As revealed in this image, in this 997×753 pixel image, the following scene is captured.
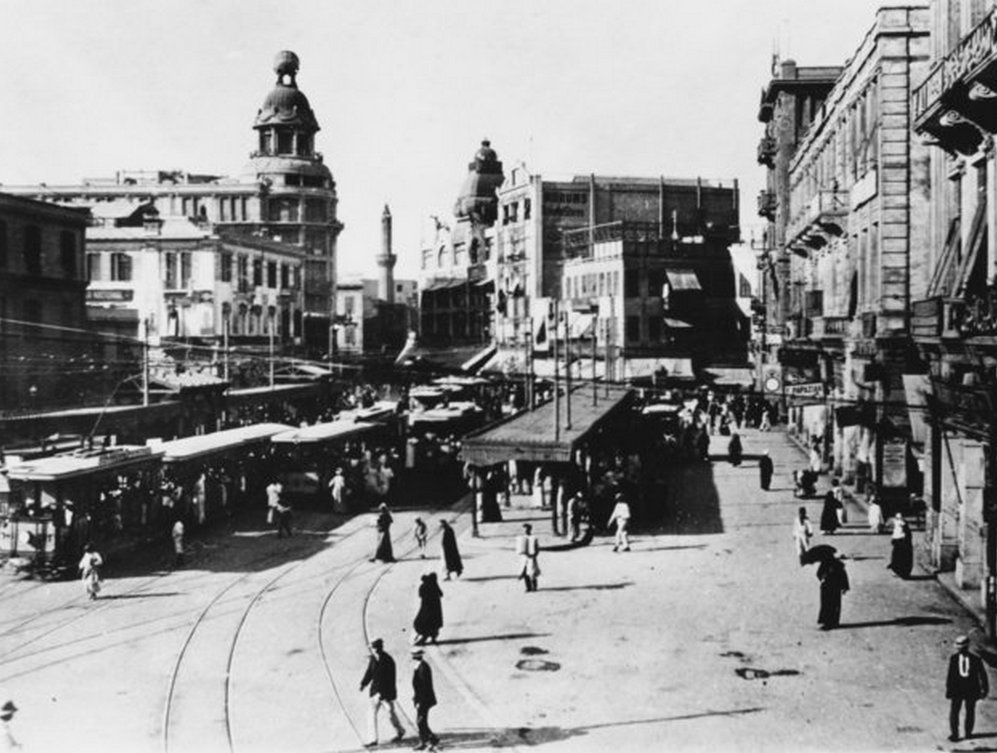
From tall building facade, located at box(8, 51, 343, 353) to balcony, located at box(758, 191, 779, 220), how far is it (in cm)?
4147

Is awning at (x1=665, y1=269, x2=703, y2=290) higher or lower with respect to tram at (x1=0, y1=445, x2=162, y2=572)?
higher

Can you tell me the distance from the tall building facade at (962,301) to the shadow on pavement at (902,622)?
90 cm

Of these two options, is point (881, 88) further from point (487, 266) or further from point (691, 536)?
point (487, 266)

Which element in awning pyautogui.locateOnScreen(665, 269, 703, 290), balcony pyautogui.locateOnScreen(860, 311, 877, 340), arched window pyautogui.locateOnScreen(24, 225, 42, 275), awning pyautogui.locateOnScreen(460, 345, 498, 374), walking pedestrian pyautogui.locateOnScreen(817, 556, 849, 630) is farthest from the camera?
awning pyautogui.locateOnScreen(460, 345, 498, 374)

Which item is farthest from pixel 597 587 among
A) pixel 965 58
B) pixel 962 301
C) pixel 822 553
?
pixel 965 58

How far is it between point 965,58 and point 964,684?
10.4 metres

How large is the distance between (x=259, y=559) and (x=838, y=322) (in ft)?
65.6

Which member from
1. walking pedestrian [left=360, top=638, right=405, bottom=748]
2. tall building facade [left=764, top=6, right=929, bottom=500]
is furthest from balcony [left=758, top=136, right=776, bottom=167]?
walking pedestrian [left=360, top=638, right=405, bottom=748]

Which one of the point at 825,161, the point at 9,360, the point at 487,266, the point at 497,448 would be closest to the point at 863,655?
the point at 497,448

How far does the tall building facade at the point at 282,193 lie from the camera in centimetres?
9219

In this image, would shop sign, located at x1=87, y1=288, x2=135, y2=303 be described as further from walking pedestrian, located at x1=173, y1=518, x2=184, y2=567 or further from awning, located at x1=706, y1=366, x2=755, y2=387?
walking pedestrian, located at x1=173, y1=518, x2=184, y2=567

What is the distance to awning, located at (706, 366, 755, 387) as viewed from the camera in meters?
65.3

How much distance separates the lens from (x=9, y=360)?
42438mm

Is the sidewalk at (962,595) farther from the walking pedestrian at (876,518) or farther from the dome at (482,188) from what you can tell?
the dome at (482,188)
